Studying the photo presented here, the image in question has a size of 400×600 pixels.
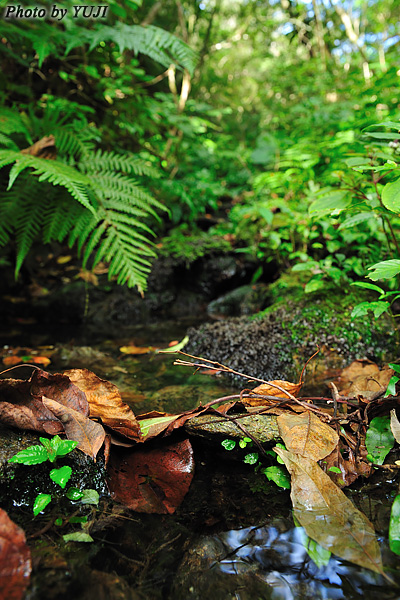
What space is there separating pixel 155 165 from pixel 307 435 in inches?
166

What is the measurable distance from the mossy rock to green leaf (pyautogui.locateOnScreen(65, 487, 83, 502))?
1451 mm

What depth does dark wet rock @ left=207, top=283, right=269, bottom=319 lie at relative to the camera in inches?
150

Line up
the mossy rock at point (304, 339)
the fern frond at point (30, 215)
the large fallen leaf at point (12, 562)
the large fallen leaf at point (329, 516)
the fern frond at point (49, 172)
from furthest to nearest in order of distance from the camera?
the fern frond at point (30, 215)
the mossy rock at point (304, 339)
the fern frond at point (49, 172)
the large fallen leaf at point (329, 516)
the large fallen leaf at point (12, 562)

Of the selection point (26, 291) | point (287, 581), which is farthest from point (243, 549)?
point (26, 291)

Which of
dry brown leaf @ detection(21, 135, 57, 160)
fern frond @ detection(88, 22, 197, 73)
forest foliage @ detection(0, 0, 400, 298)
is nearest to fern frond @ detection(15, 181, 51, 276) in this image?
forest foliage @ detection(0, 0, 400, 298)

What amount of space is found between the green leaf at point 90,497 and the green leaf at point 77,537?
0.13 m

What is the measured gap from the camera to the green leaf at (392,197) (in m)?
1.35

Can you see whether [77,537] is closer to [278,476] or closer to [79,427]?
[79,427]

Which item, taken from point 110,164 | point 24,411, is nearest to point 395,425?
point 24,411

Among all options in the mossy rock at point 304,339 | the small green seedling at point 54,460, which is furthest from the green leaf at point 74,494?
the mossy rock at point 304,339

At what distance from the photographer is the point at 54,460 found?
1120 millimetres

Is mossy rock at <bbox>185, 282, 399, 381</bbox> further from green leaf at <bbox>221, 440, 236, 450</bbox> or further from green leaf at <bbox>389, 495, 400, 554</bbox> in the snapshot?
green leaf at <bbox>389, 495, 400, 554</bbox>

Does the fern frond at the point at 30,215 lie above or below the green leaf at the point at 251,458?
above

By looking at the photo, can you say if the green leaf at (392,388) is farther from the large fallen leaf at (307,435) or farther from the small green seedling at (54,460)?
the small green seedling at (54,460)
